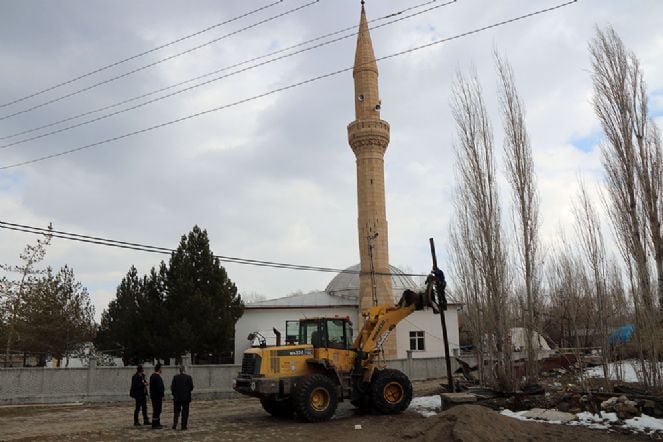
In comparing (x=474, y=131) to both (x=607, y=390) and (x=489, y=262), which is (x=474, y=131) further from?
(x=607, y=390)

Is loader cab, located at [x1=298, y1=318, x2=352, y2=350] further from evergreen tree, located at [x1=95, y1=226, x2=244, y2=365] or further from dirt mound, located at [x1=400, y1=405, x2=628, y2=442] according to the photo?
evergreen tree, located at [x1=95, y1=226, x2=244, y2=365]

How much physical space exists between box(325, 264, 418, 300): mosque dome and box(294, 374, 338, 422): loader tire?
72.7 feet

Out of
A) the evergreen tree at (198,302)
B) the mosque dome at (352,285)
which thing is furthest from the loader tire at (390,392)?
the mosque dome at (352,285)

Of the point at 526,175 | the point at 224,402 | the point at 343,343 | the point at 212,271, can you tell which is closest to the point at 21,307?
the point at 212,271

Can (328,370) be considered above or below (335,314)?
below

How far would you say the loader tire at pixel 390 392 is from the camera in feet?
43.4

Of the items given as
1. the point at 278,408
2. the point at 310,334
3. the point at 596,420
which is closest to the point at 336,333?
the point at 310,334

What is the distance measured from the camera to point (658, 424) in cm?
988

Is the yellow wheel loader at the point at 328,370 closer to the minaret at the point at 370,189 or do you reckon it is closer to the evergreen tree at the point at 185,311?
the evergreen tree at the point at 185,311

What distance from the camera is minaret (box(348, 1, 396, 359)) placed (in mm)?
30500

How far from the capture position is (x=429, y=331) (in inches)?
1292

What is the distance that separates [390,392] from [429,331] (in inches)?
789

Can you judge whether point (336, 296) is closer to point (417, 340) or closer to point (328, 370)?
point (417, 340)

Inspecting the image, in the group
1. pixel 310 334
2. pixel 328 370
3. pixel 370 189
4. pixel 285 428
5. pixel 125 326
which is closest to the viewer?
pixel 285 428
